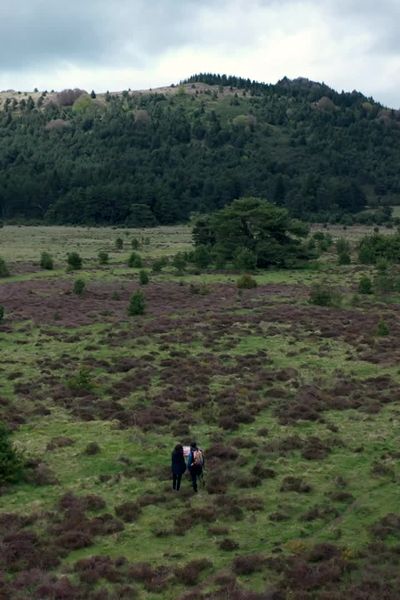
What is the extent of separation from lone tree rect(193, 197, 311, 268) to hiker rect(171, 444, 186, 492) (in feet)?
178

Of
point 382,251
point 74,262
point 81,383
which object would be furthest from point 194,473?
point 382,251

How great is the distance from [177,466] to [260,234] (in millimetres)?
57542

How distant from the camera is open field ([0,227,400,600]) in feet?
48.8

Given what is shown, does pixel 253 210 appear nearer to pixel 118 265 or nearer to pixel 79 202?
pixel 118 265

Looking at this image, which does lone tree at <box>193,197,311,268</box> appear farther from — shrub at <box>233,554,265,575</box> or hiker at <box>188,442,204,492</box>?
shrub at <box>233,554,265,575</box>

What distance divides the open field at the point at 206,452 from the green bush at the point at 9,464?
37 cm

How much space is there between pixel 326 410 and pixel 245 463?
6.64m

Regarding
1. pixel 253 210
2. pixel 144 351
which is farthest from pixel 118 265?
pixel 144 351

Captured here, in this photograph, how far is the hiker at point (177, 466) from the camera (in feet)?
63.1

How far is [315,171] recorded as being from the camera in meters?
193

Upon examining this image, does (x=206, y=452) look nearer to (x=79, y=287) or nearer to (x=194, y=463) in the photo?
(x=194, y=463)

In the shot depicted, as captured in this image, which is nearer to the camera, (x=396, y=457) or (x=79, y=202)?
(x=396, y=457)

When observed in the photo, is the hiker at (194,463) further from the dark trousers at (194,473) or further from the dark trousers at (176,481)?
the dark trousers at (176,481)

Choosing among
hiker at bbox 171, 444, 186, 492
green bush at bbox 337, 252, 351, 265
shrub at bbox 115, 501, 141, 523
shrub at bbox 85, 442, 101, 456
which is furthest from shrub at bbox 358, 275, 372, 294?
shrub at bbox 115, 501, 141, 523
